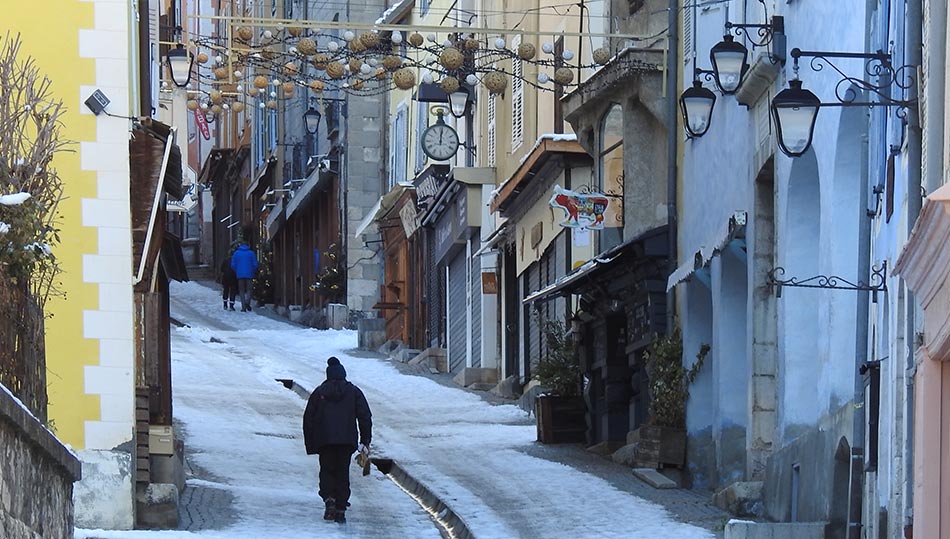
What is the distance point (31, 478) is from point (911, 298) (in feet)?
16.7

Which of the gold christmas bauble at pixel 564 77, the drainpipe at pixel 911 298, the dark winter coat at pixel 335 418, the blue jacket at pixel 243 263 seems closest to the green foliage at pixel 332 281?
the blue jacket at pixel 243 263

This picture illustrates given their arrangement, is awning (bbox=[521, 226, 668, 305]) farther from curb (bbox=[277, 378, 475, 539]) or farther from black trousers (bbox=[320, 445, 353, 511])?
black trousers (bbox=[320, 445, 353, 511])

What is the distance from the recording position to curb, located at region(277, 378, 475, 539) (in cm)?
1723

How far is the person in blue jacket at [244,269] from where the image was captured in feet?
165

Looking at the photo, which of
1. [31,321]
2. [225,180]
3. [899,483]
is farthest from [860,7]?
[225,180]

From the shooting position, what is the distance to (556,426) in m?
24.5

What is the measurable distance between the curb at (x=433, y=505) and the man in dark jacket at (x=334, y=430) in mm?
881

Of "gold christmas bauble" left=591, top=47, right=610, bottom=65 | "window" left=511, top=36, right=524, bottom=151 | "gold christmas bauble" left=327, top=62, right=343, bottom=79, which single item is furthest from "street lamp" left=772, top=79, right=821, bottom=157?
"window" left=511, top=36, right=524, bottom=151

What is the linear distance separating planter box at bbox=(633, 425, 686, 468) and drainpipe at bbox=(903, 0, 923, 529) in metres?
8.80

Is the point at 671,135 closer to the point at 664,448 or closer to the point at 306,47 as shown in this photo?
the point at 664,448

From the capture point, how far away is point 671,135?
75.3 ft

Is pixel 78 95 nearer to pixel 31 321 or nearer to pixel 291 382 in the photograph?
pixel 31 321

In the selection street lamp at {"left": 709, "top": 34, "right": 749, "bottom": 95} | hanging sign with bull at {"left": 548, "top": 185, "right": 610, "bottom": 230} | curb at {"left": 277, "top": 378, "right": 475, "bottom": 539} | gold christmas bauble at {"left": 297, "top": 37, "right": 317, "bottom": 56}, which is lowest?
curb at {"left": 277, "top": 378, "right": 475, "bottom": 539}

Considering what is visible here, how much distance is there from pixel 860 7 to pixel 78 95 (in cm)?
610
